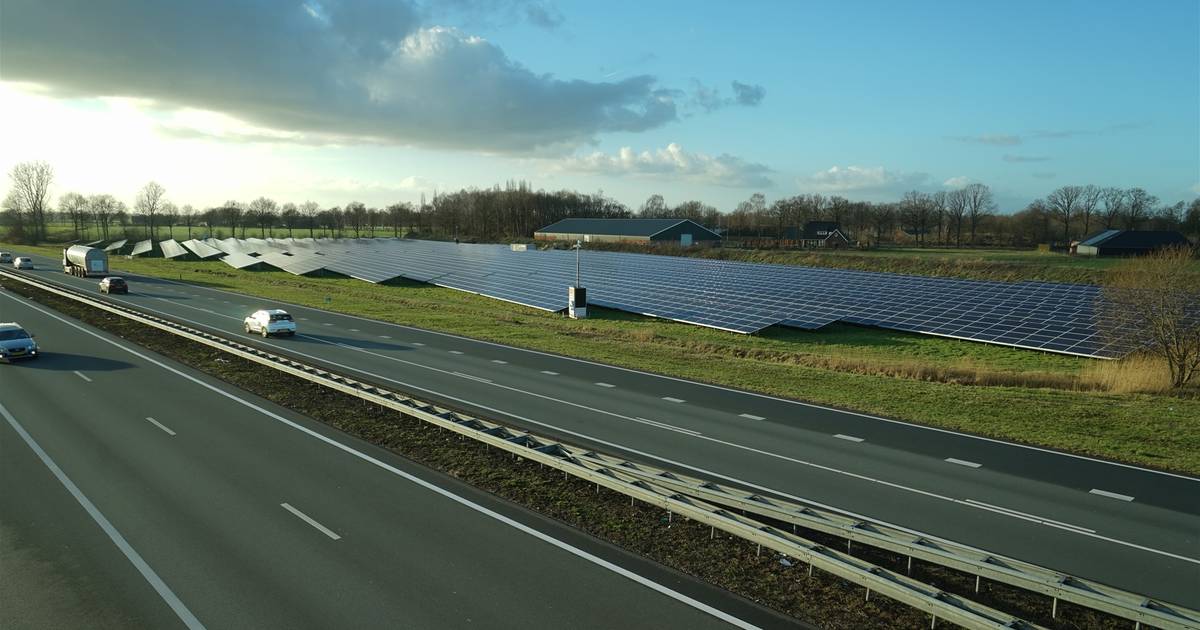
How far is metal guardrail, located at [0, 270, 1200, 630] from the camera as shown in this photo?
7957mm

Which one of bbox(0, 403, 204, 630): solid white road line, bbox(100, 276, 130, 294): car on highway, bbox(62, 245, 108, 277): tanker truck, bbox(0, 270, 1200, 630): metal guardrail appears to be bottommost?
bbox(0, 403, 204, 630): solid white road line

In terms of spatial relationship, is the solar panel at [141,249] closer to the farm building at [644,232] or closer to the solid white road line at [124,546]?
the farm building at [644,232]

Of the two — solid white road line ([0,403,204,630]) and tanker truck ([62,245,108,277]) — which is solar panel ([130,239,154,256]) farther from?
solid white road line ([0,403,204,630])

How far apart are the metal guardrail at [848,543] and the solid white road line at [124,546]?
Answer: 6506 mm

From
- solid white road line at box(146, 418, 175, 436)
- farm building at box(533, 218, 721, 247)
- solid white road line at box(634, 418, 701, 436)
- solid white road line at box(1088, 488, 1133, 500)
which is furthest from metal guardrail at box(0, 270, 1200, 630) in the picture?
farm building at box(533, 218, 721, 247)

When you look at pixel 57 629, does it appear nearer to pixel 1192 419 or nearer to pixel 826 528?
pixel 826 528

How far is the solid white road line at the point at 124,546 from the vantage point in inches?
340

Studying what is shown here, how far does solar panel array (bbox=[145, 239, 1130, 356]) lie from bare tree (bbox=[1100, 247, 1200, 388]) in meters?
1.90

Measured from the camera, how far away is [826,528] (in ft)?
34.0

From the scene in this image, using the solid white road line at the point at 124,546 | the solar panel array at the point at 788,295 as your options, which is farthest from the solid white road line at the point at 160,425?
the solar panel array at the point at 788,295

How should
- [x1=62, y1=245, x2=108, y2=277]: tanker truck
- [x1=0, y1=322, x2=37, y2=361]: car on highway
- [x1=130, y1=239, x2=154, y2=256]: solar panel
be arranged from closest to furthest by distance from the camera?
[x1=0, y1=322, x2=37, y2=361]: car on highway, [x1=62, y1=245, x2=108, y2=277]: tanker truck, [x1=130, y1=239, x2=154, y2=256]: solar panel

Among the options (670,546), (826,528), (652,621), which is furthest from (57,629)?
(826,528)

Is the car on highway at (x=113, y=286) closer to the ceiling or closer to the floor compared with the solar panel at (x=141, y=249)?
closer to the floor

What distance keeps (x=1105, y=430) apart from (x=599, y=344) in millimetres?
21635
